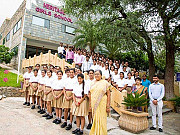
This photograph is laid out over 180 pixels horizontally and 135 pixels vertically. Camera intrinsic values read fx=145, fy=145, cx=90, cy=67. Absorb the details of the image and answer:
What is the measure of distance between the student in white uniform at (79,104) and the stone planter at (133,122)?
1408 mm

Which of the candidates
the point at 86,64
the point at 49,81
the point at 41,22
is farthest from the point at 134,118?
the point at 41,22

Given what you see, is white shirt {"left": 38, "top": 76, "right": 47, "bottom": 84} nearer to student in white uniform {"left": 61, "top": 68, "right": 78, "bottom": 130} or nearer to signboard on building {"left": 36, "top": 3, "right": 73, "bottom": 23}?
student in white uniform {"left": 61, "top": 68, "right": 78, "bottom": 130}

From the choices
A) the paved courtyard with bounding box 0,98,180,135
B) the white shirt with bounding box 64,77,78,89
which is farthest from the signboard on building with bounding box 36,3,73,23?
the white shirt with bounding box 64,77,78,89

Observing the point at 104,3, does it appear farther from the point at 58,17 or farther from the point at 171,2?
the point at 58,17

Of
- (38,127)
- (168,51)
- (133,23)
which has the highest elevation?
(133,23)

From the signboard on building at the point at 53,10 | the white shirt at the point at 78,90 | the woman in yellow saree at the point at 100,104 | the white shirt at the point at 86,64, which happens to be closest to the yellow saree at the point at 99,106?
the woman in yellow saree at the point at 100,104

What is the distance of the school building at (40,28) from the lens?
1389 cm

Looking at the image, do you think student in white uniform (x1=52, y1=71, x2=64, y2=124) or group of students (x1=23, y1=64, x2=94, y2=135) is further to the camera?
student in white uniform (x1=52, y1=71, x2=64, y2=124)

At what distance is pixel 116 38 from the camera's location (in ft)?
23.5

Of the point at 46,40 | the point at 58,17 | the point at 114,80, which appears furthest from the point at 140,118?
the point at 58,17

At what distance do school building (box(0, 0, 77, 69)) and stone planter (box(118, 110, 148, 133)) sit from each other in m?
12.0

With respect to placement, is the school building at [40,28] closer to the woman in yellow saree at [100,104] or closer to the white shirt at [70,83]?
the white shirt at [70,83]

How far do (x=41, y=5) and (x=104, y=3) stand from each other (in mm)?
9856

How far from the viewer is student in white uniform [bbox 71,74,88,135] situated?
3.58m
